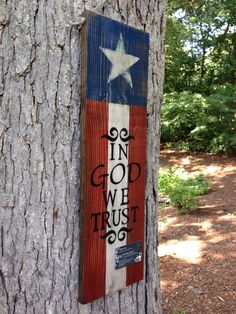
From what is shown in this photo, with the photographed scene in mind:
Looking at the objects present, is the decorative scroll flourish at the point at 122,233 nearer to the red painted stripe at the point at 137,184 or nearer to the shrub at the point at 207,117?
the red painted stripe at the point at 137,184

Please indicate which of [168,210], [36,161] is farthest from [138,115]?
[168,210]

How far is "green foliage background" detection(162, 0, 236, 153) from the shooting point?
940 cm

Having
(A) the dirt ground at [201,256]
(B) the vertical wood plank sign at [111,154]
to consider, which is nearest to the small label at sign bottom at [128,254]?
(B) the vertical wood plank sign at [111,154]

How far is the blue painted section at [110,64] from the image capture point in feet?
4.03

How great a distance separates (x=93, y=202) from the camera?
1.29 m

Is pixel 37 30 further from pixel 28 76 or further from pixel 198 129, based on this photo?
pixel 198 129

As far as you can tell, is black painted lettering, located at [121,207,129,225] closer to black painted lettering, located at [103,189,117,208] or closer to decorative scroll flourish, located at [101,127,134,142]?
black painted lettering, located at [103,189,117,208]

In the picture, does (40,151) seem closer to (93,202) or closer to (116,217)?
(93,202)

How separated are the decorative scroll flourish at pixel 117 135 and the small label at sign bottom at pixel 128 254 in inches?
16.6

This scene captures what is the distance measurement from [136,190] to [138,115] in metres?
0.30

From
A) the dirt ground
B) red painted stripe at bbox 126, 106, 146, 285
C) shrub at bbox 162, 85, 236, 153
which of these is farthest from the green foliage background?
red painted stripe at bbox 126, 106, 146, 285

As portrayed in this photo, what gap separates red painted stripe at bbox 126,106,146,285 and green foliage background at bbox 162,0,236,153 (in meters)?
7.86

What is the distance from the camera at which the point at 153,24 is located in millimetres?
1466

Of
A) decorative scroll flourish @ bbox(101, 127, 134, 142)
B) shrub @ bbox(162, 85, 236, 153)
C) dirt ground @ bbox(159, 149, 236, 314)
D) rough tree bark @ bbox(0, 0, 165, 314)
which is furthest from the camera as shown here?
shrub @ bbox(162, 85, 236, 153)
